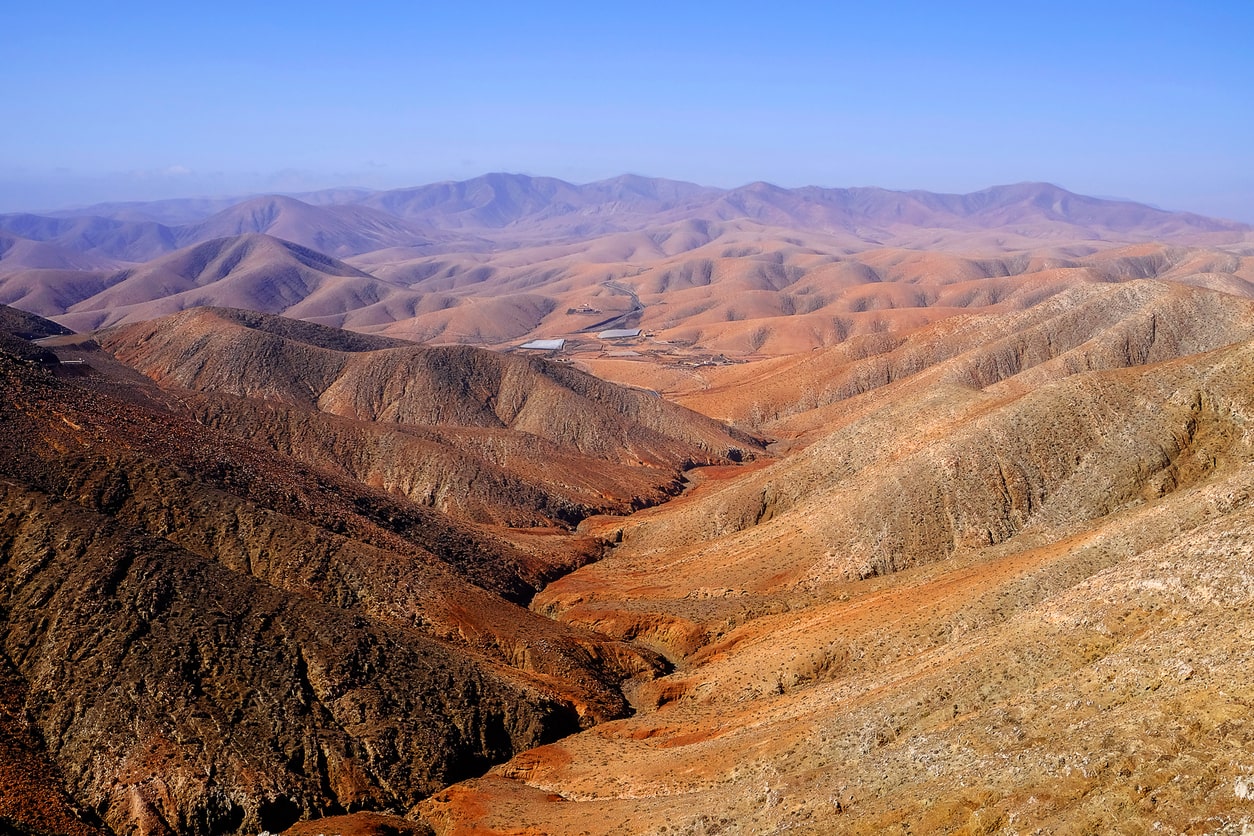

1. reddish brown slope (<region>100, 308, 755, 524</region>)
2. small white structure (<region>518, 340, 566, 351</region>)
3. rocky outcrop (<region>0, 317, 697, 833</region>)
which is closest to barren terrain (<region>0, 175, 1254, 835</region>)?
rocky outcrop (<region>0, 317, 697, 833</region>)

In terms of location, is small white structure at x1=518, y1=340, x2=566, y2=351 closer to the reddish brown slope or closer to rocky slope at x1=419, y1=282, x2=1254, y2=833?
the reddish brown slope

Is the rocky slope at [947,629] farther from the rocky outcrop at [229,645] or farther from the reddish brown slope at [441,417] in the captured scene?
the reddish brown slope at [441,417]

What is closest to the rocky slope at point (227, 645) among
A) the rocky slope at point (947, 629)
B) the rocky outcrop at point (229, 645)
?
the rocky outcrop at point (229, 645)

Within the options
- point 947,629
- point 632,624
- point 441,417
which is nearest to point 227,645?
point 632,624

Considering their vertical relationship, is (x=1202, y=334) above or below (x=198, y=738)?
above

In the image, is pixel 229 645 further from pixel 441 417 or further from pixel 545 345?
pixel 545 345

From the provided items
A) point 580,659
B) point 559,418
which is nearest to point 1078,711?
point 580,659

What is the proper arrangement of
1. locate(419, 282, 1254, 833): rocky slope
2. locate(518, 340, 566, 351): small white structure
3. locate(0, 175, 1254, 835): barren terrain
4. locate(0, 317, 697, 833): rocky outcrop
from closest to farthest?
locate(419, 282, 1254, 833): rocky slope
locate(0, 175, 1254, 835): barren terrain
locate(0, 317, 697, 833): rocky outcrop
locate(518, 340, 566, 351): small white structure

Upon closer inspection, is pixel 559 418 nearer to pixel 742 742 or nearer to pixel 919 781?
pixel 742 742
